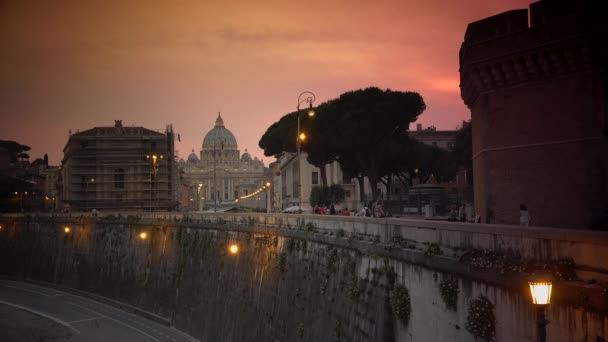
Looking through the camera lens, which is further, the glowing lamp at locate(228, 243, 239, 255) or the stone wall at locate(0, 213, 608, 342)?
the glowing lamp at locate(228, 243, 239, 255)

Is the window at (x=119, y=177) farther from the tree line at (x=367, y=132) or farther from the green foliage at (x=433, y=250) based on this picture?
the green foliage at (x=433, y=250)

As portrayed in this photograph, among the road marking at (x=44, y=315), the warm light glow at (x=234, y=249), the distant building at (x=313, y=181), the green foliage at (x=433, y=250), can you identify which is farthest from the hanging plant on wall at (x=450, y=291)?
the distant building at (x=313, y=181)

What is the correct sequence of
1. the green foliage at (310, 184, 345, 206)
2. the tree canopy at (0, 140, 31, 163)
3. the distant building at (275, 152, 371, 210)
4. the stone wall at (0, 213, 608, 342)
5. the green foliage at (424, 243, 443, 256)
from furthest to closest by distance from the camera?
the tree canopy at (0, 140, 31, 163) → the distant building at (275, 152, 371, 210) → the green foliage at (310, 184, 345, 206) → the green foliage at (424, 243, 443, 256) → the stone wall at (0, 213, 608, 342)

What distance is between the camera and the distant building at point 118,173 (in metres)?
80.6

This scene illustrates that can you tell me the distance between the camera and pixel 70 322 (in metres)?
42.3

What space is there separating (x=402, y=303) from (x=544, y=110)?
7872mm

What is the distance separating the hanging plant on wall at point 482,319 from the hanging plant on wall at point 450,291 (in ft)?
2.74

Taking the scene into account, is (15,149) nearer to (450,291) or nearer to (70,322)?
(70,322)

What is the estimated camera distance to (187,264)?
4097 cm

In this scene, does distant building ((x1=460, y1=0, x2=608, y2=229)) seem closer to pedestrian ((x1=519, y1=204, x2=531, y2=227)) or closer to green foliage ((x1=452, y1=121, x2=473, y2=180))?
pedestrian ((x1=519, y1=204, x2=531, y2=227))

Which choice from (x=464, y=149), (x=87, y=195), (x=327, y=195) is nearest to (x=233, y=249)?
(x=327, y=195)

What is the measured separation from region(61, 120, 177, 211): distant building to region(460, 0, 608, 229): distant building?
63834mm

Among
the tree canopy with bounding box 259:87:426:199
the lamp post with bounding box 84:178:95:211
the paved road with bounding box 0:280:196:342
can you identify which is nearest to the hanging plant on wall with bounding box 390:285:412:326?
the paved road with bounding box 0:280:196:342

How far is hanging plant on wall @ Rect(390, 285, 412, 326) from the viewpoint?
50.2ft
